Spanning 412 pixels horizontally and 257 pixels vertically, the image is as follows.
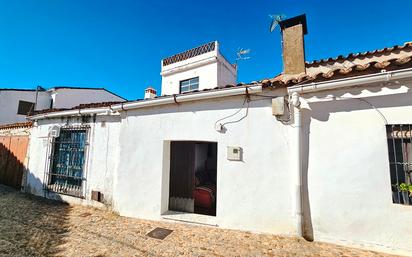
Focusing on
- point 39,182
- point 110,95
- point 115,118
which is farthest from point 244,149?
point 110,95

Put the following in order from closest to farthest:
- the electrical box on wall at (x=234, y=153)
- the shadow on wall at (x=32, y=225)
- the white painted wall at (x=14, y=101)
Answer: the shadow on wall at (x=32, y=225)
the electrical box on wall at (x=234, y=153)
the white painted wall at (x=14, y=101)

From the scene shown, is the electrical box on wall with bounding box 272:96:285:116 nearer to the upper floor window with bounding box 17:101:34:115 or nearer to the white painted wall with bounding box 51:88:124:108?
the white painted wall with bounding box 51:88:124:108

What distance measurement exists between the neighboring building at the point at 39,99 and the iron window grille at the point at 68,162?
1360cm

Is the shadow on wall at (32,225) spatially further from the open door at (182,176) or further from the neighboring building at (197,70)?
the neighboring building at (197,70)

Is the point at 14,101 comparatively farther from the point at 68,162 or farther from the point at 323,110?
the point at 323,110

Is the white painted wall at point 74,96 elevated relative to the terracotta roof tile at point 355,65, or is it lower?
elevated

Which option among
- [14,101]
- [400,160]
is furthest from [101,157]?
[14,101]

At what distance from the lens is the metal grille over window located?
25.2 feet

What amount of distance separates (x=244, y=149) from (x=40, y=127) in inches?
366

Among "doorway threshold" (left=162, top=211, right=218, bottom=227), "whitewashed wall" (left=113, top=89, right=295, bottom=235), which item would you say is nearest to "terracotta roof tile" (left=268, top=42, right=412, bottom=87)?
"whitewashed wall" (left=113, top=89, right=295, bottom=235)

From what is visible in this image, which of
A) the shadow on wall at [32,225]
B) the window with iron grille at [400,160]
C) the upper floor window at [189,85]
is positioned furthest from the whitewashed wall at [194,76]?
the window with iron grille at [400,160]

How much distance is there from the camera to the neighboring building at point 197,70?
48.4ft

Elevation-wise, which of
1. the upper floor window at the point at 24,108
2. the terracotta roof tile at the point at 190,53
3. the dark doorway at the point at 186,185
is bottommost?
the dark doorway at the point at 186,185

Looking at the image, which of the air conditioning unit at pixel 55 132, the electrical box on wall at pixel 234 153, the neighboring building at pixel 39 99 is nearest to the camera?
the electrical box on wall at pixel 234 153
